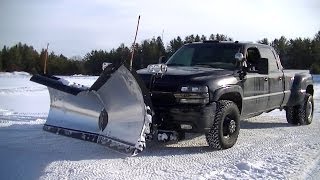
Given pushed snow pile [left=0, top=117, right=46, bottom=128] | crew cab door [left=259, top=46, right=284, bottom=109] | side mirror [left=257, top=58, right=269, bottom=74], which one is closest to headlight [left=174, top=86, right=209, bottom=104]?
side mirror [left=257, top=58, right=269, bottom=74]

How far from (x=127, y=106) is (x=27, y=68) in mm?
40969

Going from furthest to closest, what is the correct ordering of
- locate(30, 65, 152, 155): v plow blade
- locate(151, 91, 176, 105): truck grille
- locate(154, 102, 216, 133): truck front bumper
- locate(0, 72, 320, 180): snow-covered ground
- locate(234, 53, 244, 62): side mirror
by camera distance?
1. locate(234, 53, 244, 62): side mirror
2. locate(151, 91, 176, 105): truck grille
3. locate(154, 102, 216, 133): truck front bumper
4. locate(30, 65, 152, 155): v plow blade
5. locate(0, 72, 320, 180): snow-covered ground

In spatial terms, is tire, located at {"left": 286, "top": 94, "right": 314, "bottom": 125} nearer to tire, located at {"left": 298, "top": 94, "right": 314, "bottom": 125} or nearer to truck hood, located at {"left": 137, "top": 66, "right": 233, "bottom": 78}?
tire, located at {"left": 298, "top": 94, "right": 314, "bottom": 125}

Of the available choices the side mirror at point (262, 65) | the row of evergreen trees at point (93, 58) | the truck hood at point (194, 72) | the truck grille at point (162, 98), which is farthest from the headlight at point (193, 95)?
the row of evergreen trees at point (93, 58)

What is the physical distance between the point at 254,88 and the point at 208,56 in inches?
36.9

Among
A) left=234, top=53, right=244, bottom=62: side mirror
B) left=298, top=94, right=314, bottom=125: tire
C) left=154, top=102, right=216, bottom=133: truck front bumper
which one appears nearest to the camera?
left=154, top=102, right=216, bottom=133: truck front bumper

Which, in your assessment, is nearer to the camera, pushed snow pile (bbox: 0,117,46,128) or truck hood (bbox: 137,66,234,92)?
truck hood (bbox: 137,66,234,92)

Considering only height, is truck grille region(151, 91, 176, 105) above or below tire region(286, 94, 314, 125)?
above

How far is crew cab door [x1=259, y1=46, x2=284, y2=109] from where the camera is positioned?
26.6 ft

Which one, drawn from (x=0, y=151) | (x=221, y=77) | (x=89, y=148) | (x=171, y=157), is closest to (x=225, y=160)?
(x=171, y=157)

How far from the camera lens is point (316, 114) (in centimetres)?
1162

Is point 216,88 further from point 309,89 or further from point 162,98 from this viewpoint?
point 309,89

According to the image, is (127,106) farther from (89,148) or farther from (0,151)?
(0,151)

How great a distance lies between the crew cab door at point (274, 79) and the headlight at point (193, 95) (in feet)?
7.61
